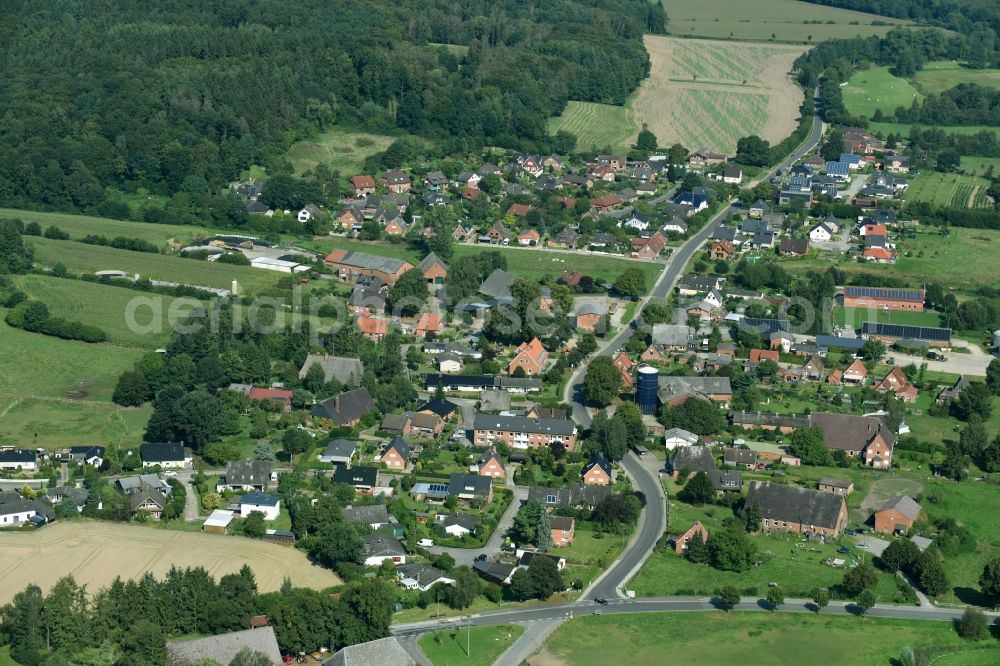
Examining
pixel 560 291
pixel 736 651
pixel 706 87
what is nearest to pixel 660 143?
pixel 706 87

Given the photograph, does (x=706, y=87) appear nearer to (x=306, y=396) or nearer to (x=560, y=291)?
(x=560, y=291)

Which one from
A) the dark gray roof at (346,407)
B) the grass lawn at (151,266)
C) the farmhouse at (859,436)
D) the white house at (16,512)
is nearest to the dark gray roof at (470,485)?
the dark gray roof at (346,407)

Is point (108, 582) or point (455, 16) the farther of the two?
point (455, 16)

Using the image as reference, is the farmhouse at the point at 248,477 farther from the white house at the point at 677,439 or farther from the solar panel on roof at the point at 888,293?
the solar panel on roof at the point at 888,293

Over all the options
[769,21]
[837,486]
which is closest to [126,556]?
[837,486]

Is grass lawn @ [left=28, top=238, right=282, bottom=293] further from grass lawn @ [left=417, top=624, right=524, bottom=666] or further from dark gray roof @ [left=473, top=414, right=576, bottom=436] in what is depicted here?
grass lawn @ [left=417, top=624, right=524, bottom=666]
